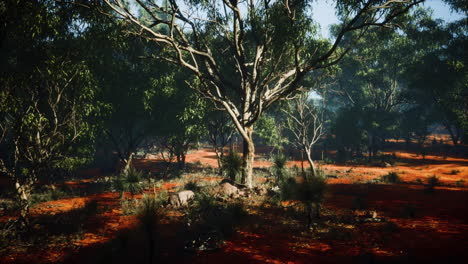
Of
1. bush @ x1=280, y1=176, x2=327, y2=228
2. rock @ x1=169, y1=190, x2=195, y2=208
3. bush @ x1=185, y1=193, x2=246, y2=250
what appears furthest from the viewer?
rock @ x1=169, y1=190, x2=195, y2=208

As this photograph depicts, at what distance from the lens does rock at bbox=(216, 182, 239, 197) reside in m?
12.2

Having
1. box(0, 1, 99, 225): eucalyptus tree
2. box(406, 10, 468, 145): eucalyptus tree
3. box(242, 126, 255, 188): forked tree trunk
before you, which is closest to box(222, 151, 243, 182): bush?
box(242, 126, 255, 188): forked tree trunk

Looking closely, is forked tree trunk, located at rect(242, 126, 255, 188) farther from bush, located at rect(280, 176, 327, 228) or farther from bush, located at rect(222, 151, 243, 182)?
bush, located at rect(280, 176, 327, 228)

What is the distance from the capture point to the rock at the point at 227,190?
12.2 meters

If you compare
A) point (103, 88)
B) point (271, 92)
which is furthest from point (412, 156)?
point (103, 88)

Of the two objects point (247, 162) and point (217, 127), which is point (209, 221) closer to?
point (247, 162)

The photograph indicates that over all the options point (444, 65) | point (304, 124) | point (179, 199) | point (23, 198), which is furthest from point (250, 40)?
point (444, 65)

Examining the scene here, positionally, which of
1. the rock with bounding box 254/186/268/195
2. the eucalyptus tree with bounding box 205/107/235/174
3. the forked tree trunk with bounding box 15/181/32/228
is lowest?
the rock with bounding box 254/186/268/195

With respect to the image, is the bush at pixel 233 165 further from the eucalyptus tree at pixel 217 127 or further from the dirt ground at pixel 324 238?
the eucalyptus tree at pixel 217 127

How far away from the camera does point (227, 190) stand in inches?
492

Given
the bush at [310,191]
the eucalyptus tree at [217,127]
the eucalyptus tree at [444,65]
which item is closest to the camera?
the bush at [310,191]

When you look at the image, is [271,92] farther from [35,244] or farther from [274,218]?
[35,244]

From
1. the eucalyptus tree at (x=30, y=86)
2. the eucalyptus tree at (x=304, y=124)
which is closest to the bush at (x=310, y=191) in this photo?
the eucalyptus tree at (x=304, y=124)

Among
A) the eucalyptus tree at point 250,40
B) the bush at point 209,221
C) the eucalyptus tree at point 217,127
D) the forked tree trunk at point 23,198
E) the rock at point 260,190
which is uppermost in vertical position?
the eucalyptus tree at point 250,40
